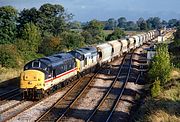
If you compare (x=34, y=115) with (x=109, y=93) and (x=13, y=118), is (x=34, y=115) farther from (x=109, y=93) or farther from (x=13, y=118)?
(x=109, y=93)

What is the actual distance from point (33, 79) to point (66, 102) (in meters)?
3.06

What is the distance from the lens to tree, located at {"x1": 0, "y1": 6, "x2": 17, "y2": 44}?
209ft

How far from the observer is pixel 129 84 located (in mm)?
37125

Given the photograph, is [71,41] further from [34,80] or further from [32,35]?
[34,80]

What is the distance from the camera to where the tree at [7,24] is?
63669mm

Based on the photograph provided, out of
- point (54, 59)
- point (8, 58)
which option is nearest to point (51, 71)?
point (54, 59)

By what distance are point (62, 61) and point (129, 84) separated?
27.2ft

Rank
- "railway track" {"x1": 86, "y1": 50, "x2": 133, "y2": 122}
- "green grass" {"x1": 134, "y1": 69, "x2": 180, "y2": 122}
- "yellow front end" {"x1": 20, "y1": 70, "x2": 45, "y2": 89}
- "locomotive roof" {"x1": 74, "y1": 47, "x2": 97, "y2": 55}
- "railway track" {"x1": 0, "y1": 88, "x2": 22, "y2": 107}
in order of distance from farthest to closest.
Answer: "locomotive roof" {"x1": 74, "y1": 47, "x2": 97, "y2": 55} → "railway track" {"x1": 0, "y1": 88, "x2": 22, "y2": 107} → "yellow front end" {"x1": 20, "y1": 70, "x2": 45, "y2": 89} → "railway track" {"x1": 86, "y1": 50, "x2": 133, "y2": 122} → "green grass" {"x1": 134, "y1": 69, "x2": 180, "y2": 122}

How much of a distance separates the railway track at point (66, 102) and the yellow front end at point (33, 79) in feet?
6.26

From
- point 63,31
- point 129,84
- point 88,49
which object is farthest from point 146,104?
point 63,31

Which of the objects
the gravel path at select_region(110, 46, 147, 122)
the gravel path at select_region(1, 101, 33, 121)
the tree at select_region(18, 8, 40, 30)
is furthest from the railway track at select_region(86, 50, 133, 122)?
the tree at select_region(18, 8, 40, 30)

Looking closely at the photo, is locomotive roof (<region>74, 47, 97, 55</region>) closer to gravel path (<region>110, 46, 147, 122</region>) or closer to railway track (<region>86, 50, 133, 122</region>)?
railway track (<region>86, 50, 133, 122</region>)

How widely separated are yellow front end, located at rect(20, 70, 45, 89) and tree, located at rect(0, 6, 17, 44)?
36.1 meters

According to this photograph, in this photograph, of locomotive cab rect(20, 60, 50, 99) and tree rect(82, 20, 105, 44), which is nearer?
locomotive cab rect(20, 60, 50, 99)
